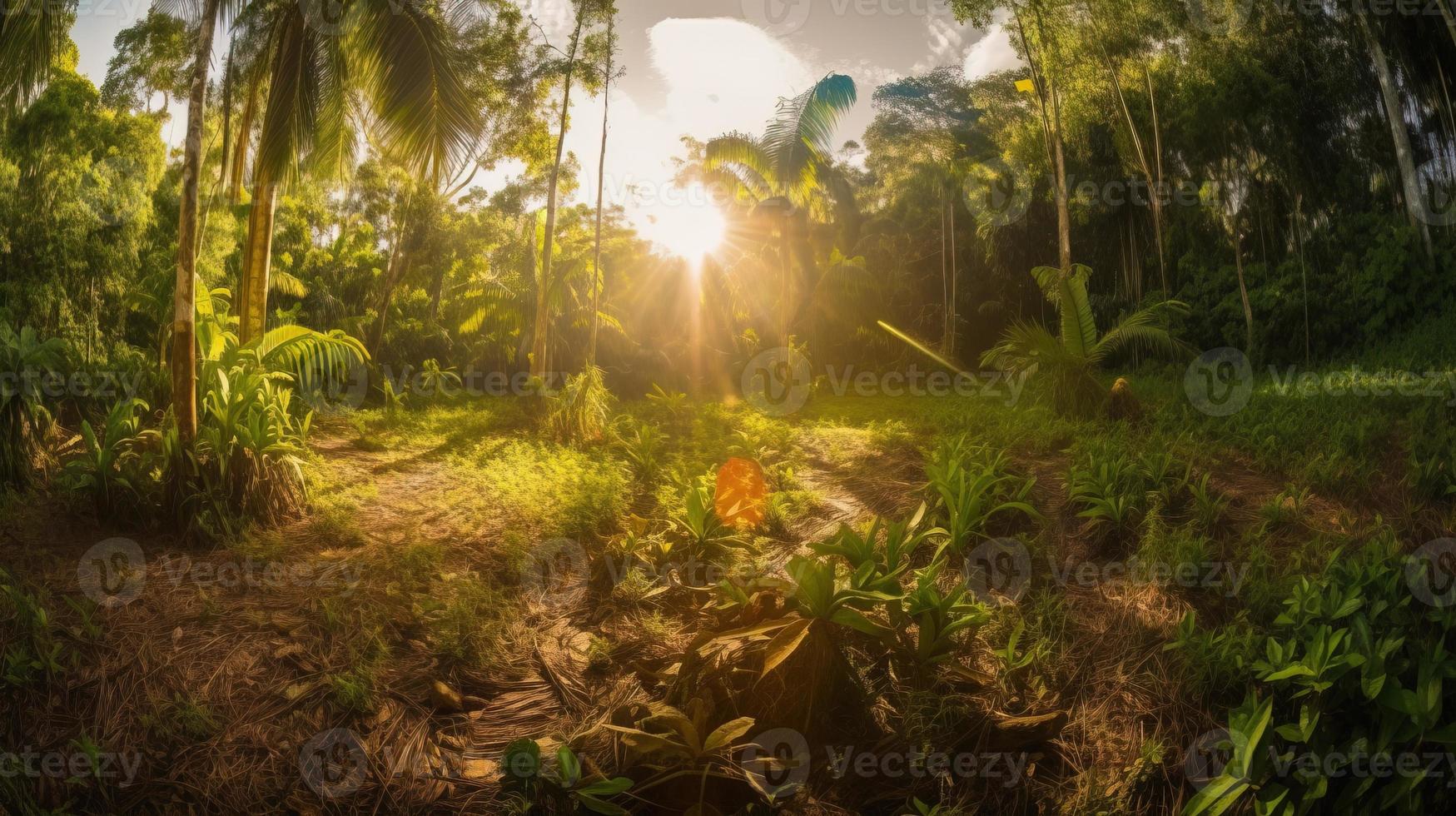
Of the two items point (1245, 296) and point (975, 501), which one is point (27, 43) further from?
point (1245, 296)

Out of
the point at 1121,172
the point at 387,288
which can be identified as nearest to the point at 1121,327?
the point at 1121,172

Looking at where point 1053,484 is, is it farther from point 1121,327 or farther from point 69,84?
point 69,84

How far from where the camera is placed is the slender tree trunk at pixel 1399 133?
916 cm

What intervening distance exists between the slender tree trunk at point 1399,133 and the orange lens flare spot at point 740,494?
10.9 metres

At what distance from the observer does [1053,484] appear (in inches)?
199

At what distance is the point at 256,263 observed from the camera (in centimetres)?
629

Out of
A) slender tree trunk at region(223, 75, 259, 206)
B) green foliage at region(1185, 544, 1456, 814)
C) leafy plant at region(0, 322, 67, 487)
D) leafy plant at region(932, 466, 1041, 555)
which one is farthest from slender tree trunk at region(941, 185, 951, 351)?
leafy plant at region(0, 322, 67, 487)

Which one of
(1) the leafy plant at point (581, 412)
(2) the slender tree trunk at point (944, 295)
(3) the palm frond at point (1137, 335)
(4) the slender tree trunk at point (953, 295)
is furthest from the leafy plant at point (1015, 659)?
(2) the slender tree trunk at point (944, 295)

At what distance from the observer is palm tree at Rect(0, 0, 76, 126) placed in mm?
4145

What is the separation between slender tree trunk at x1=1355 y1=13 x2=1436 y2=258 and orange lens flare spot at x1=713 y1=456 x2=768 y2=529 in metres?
10.9

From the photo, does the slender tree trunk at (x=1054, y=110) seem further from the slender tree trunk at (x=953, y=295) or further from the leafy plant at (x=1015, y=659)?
the leafy plant at (x=1015, y=659)

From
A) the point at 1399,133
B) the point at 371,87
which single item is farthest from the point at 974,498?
the point at 1399,133

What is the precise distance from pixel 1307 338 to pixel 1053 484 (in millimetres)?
9594

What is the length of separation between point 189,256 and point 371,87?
2.57 m
